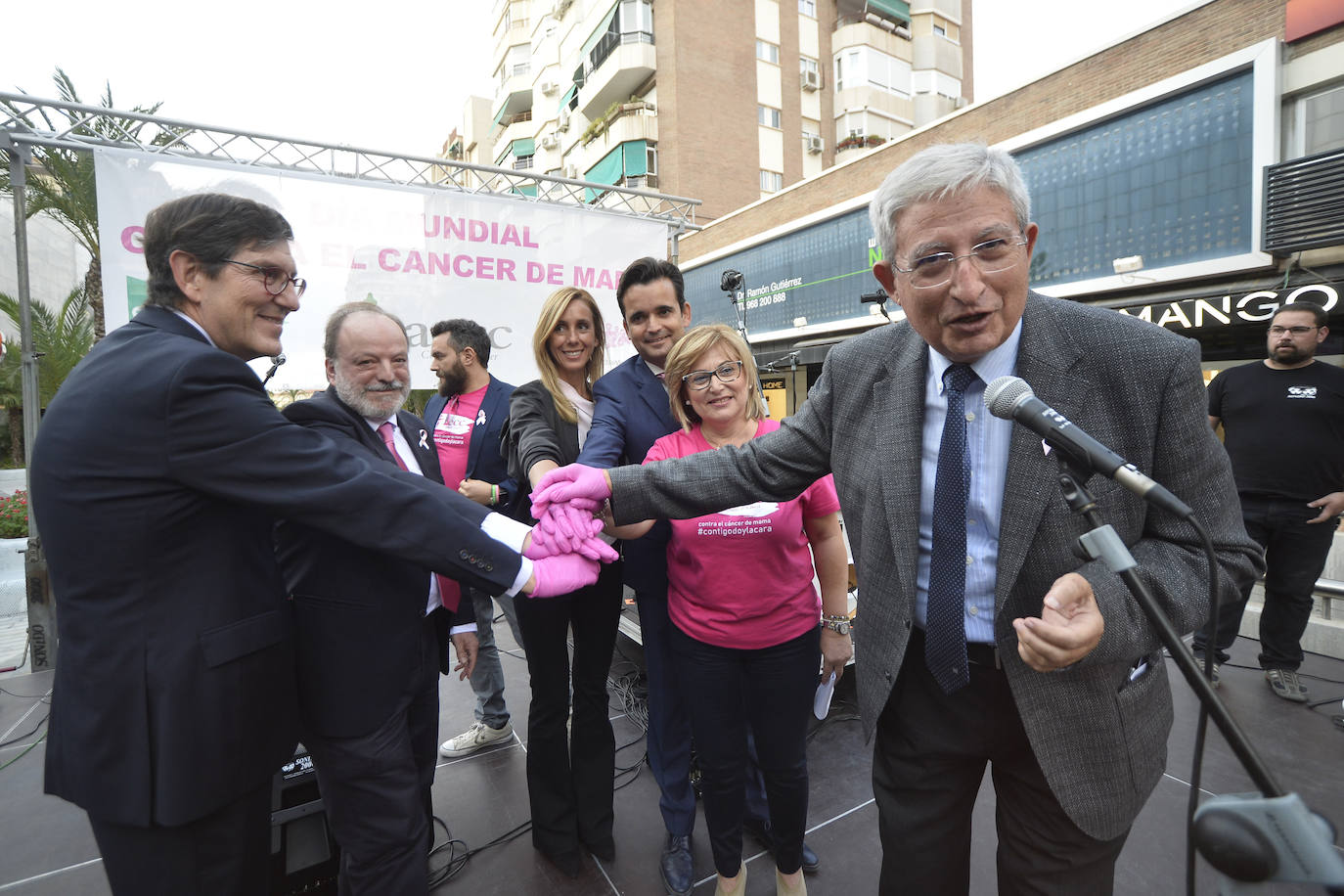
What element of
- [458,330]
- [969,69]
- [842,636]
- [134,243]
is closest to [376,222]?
[134,243]

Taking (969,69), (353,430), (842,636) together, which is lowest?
(842,636)

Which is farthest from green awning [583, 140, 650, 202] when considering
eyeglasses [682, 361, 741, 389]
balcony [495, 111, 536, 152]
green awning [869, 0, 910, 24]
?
eyeglasses [682, 361, 741, 389]

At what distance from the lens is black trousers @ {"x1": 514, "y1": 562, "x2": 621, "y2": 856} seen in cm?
224

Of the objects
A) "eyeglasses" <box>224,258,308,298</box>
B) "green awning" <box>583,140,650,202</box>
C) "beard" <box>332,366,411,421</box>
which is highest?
"green awning" <box>583,140,650,202</box>

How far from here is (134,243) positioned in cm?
414

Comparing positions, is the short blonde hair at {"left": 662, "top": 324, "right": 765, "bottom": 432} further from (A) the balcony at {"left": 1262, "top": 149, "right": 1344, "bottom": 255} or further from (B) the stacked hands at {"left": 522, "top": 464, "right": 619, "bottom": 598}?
(A) the balcony at {"left": 1262, "top": 149, "right": 1344, "bottom": 255}

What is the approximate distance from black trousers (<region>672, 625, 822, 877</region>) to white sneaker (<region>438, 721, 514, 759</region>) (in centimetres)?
171

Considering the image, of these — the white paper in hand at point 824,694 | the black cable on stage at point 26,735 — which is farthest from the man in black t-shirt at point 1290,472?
the black cable on stage at point 26,735

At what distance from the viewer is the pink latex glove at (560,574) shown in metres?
1.60

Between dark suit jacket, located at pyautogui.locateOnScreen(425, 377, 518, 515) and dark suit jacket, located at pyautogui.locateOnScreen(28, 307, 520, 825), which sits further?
dark suit jacket, located at pyautogui.locateOnScreen(425, 377, 518, 515)

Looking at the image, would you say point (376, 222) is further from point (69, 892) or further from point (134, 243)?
point (69, 892)

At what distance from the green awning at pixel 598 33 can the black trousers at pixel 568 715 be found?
25354 mm

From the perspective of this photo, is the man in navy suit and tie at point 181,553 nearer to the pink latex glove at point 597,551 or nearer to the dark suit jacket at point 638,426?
the pink latex glove at point 597,551

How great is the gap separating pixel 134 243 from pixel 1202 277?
11577 mm
